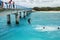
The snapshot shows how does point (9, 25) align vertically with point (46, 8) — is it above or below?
below

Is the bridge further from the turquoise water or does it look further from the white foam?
the white foam

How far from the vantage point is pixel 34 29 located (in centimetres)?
290

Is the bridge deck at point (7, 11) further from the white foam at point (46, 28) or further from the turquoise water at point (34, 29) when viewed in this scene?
the white foam at point (46, 28)

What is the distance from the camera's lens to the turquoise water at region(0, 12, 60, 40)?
2791 mm

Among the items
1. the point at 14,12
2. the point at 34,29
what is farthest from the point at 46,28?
the point at 14,12

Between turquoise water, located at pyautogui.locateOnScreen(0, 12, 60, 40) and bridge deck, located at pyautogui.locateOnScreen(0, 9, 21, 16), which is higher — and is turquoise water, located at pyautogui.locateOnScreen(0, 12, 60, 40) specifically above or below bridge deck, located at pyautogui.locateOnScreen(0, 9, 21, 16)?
below

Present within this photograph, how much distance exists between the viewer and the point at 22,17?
10.1 ft

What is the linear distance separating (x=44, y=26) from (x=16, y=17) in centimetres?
43

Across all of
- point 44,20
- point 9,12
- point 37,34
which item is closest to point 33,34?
point 37,34

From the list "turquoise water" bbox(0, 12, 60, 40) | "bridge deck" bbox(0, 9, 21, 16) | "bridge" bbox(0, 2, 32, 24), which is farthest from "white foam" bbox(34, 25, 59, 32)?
"bridge deck" bbox(0, 9, 21, 16)

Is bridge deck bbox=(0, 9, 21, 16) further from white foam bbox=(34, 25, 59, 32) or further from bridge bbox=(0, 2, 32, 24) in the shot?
white foam bbox=(34, 25, 59, 32)

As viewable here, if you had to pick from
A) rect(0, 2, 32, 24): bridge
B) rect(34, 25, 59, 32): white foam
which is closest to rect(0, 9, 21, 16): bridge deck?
rect(0, 2, 32, 24): bridge

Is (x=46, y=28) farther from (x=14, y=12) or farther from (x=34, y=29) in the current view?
(x=14, y=12)

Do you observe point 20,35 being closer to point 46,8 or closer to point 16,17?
point 16,17
